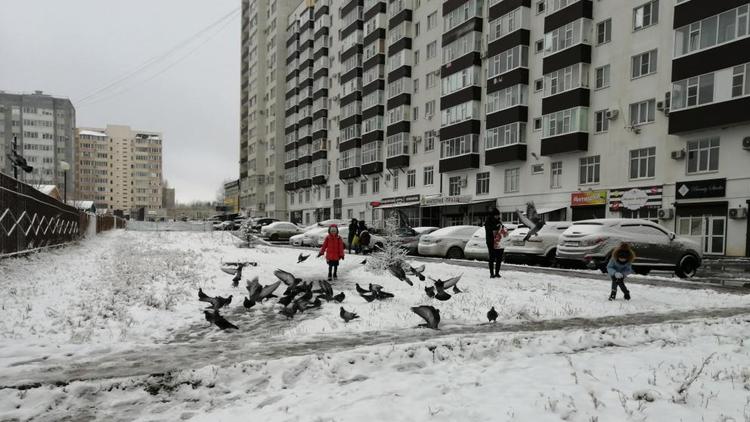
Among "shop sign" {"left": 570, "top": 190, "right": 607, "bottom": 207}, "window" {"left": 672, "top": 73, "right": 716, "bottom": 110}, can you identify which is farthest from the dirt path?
"shop sign" {"left": 570, "top": 190, "right": 607, "bottom": 207}

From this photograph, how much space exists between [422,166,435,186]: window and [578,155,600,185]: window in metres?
14.2

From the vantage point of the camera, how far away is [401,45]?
45.0m

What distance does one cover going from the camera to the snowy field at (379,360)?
12.5ft

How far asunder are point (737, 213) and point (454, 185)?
19.5 m

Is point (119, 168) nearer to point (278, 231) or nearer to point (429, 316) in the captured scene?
point (278, 231)

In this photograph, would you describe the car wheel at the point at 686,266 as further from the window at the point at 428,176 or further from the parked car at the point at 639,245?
the window at the point at 428,176

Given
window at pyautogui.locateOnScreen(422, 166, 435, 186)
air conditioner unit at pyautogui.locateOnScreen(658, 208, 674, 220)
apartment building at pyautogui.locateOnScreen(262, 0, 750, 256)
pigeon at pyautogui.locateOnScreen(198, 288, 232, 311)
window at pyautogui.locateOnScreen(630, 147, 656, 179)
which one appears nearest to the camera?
pigeon at pyautogui.locateOnScreen(198, 288, 232, 311)

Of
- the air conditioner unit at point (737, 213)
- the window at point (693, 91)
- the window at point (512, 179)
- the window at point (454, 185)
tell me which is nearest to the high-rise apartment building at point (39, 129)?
the window at point (454, 185)

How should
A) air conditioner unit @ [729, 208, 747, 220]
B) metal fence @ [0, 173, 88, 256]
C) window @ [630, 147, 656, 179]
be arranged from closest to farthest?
1. metal fence @ [0, 173, 88, 256]
2. air conditioner unit @ [729, 208, 747, 220]
3. window @ [630, 147, 656, 179]

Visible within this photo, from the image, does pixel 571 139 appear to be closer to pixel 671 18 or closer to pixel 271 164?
pixel 671 18

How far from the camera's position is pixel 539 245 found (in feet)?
54.4

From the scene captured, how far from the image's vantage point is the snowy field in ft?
12.5

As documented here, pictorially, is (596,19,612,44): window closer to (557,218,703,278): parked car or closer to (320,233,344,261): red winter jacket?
(557,218,703,278): parked car

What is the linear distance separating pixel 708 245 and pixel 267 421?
24.8m
